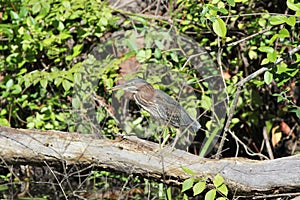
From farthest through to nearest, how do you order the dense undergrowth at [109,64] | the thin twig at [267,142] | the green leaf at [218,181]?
the thin twig at [267,142] < the dense undergrowth at [109,64] < the green leaf at [218,181]

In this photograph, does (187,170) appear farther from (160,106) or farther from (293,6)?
(293,6)

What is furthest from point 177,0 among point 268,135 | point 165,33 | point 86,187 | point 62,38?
point 86,187

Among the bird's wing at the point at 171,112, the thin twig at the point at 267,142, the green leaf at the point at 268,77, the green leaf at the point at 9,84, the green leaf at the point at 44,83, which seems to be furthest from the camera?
the thin twig at the point at 267,142

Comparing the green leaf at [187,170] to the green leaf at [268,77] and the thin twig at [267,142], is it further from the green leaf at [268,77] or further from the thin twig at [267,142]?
the thin twig at [267,142]

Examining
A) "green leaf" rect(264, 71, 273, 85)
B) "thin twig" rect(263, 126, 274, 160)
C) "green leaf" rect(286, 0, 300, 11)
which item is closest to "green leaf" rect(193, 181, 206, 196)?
"green leaf" rect(264, 71, 273, 85)

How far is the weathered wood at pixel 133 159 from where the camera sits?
2969 mm

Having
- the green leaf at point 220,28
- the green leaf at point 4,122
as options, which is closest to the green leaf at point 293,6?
the green leaf at point 220,28

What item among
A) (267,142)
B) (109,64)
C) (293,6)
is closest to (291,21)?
(293,6)

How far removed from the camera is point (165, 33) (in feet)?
15.1

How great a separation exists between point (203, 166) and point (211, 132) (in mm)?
1595

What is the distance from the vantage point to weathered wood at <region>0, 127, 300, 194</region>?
2.97 metres

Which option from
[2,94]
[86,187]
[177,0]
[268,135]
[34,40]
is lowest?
[86,187]

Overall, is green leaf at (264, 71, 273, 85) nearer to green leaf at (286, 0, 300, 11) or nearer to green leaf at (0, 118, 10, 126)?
green leaf at (286, 0, 300, 11)

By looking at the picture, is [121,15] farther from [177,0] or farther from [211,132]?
[211,132]
